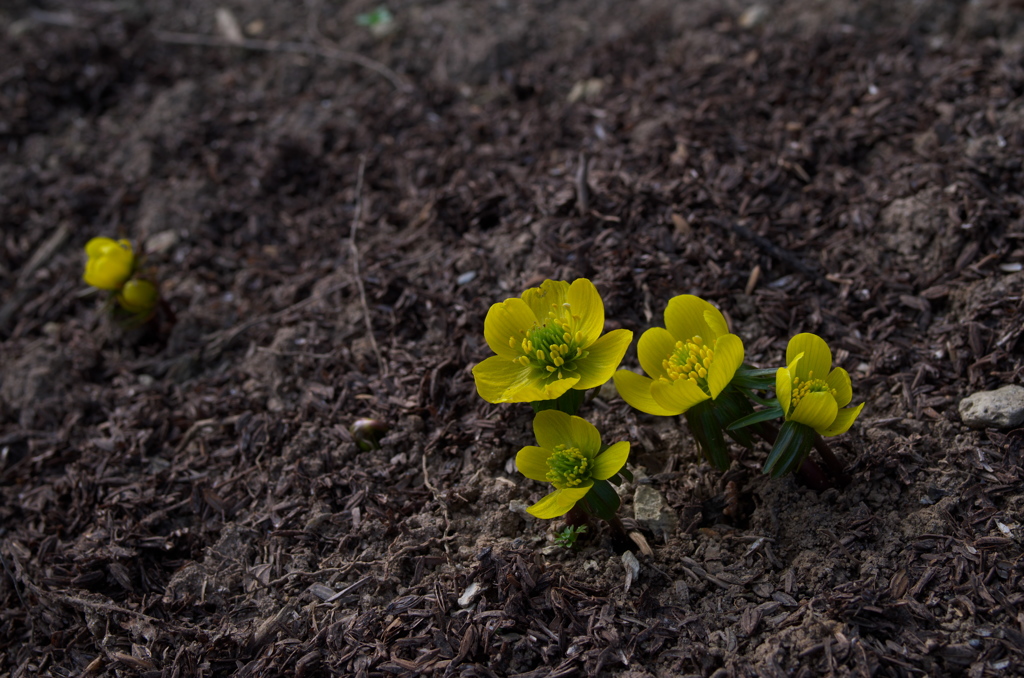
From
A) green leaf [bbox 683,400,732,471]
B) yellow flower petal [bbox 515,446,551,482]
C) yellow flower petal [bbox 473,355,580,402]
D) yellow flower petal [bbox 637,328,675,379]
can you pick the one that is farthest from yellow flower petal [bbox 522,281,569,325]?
green leaf [bbox 683,400,732,471]

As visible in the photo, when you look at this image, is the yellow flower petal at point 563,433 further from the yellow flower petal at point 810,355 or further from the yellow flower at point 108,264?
the yellow flower at point 108,264

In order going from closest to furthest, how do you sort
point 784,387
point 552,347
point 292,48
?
1. point 784,387
2. point 552,347
3. point 292,48

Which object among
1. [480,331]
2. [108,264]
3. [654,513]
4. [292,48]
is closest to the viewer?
[654,513]

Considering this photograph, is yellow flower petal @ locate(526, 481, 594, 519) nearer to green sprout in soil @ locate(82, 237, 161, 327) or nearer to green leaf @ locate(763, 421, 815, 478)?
green leaf @ locate(763, 421, 815, 478)

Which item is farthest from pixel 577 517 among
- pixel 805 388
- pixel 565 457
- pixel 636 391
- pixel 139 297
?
pixel 139 297

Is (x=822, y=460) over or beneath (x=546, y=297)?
beneath

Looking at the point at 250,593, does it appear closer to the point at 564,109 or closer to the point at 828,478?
the point at 828,478

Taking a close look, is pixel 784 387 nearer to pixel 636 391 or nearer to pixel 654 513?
pixel 636 391
